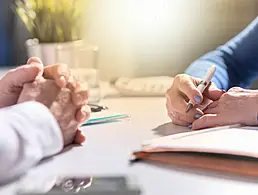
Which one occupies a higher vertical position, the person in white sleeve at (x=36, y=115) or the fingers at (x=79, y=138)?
the person in white sleeve at (x=36, y=115)

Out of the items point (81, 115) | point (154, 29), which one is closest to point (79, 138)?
point (81, 115)

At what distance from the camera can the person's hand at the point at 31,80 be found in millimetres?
822

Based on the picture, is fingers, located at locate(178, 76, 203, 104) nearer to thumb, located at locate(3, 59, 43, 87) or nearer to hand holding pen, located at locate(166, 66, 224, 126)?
hand holding pen, located at locate(166, 66, 224, 126)

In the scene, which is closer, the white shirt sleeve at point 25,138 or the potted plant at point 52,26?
the white shirt sleeve at point 25,138

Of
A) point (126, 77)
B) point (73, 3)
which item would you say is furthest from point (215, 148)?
point (126, 77)

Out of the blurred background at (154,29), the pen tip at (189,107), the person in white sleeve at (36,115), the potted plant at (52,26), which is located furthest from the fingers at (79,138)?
the blurred background at (154,29)

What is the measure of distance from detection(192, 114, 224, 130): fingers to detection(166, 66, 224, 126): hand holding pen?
0.05 metres

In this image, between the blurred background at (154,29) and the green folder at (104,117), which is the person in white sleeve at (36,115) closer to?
the green folder at (104,117)

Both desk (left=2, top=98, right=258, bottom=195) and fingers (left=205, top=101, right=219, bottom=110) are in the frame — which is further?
fingers (left=205, top=101, right=219, bottom=110)

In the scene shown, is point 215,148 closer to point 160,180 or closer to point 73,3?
point 160,180

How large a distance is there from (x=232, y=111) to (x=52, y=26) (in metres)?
0.63

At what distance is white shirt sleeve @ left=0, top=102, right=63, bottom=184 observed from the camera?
25.4 inches

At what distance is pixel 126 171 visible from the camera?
2.28 ft

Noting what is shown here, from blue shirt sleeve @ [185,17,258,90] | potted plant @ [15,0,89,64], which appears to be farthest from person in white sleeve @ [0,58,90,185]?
blue shirt sleeve @ [185,17,258,90]
